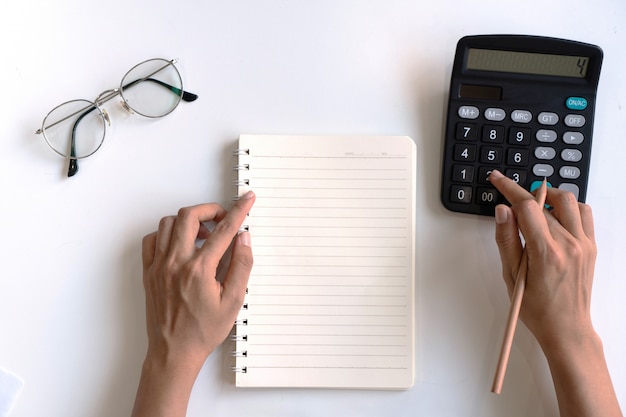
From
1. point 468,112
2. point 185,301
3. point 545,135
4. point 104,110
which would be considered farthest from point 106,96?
point 545,135

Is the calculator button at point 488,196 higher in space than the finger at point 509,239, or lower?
higher

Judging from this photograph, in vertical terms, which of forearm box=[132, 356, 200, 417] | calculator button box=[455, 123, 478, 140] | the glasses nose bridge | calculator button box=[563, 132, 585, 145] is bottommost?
forearm box=[132, 356, 200, 417]

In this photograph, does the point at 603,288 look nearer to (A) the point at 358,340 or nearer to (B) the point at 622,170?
(B) the point at 622,170

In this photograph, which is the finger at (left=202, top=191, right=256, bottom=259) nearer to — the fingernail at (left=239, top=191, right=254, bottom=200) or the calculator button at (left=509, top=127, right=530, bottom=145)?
the fingernail at (left=239, top=191, right=254, bottom=200)

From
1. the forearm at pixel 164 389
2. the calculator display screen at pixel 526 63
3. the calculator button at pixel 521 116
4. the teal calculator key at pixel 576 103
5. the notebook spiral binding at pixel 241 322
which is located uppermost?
the calculator display screen at pixel 526 63

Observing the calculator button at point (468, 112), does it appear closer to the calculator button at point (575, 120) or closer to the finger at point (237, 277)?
the calculator button at point (575, 120)

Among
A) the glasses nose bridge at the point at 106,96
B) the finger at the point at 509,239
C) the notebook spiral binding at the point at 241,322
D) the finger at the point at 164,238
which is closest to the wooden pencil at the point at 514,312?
the finger at the point at 509,239

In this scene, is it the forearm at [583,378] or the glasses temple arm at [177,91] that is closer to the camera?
the forearm at [583,378]

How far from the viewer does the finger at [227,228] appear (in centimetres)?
65

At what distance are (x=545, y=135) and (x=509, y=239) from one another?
15cm

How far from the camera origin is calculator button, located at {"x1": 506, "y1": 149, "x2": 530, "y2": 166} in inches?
26.4

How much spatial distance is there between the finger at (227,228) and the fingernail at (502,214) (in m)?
0.31

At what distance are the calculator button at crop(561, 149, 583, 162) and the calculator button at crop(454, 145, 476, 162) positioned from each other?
0.12 metres

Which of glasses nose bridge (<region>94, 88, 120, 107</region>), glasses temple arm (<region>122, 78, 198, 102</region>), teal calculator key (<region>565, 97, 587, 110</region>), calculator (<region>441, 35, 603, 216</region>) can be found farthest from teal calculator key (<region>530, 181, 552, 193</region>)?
glasses nose bridge (<region>94, 88, 120, 107</region>)
